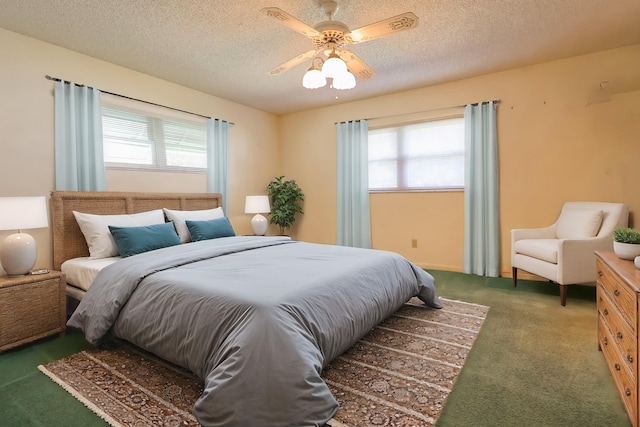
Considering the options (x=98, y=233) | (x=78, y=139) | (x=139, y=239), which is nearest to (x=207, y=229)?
(x=139, y=239)

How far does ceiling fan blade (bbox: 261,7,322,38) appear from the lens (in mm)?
1980

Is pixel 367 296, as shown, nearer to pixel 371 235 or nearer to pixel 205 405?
pixel 205 405

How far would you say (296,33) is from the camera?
2889 millimetres

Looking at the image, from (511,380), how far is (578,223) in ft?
7.50

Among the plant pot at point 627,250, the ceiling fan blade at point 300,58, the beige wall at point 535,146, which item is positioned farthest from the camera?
the beige wall at point 535,146

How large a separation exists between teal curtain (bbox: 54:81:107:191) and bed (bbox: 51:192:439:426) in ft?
0.93

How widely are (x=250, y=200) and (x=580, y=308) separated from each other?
12.8 ft

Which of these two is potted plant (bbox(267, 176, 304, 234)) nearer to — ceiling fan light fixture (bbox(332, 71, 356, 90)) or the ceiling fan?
the ceiling fan

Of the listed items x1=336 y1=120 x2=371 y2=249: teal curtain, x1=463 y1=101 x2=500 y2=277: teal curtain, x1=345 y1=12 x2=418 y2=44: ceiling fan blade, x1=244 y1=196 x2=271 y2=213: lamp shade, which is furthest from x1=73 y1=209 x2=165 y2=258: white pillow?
x1=463 y1=101 x2=500 y2=277: teal curtain

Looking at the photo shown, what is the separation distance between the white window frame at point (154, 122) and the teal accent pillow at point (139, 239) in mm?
994

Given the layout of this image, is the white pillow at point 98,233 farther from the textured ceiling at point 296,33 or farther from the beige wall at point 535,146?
the beige wall at point 535,146

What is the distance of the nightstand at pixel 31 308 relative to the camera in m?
2.18

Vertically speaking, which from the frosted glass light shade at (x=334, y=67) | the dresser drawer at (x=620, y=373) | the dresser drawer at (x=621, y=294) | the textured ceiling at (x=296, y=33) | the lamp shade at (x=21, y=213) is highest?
the textured ceiling at (x=296, y=33)

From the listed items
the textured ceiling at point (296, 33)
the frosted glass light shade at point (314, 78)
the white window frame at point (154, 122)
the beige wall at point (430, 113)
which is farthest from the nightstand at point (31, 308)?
the frosted glass light shade at point (314, 78)
